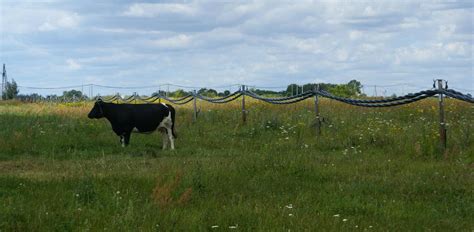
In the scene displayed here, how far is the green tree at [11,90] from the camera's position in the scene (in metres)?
57.5

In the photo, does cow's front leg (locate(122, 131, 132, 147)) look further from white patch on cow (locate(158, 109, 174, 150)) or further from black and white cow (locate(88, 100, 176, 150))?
white patch on cow (locate(158, 109, 174, 150))

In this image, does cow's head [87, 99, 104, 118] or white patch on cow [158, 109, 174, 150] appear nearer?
white patch on cow [158, 109, 174, 150]

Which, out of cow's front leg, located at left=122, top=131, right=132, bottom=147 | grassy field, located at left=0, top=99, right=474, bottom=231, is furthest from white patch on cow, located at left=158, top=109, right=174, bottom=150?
cow's front leg, located at left=122, top=131, right=132, bottom=147

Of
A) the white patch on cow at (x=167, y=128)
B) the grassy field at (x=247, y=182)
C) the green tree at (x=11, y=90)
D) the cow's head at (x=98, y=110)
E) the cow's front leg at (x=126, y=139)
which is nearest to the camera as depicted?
Result: the grassy field at (x=247, y=182)

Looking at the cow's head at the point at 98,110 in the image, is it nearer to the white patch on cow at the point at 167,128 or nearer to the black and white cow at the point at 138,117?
the black and white cow at the point at 138,117

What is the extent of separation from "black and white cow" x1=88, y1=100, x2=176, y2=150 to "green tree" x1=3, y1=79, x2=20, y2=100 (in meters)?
44.9

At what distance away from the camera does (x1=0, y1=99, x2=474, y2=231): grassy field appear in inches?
245

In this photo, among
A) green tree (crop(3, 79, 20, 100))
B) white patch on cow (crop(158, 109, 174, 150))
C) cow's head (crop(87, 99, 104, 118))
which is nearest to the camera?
white patch on cow (crop(158, 109, 174, 150))

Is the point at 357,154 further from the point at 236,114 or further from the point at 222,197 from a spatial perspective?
the point at 236,114

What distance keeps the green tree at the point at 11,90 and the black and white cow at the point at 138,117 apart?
4488 cm

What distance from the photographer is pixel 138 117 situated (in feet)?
51.0

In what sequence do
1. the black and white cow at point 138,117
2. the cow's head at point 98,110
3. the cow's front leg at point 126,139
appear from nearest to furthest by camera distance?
the cow's front leg at point 126,139
the black and white cow at point 138,117
the cow's head at point 98,110

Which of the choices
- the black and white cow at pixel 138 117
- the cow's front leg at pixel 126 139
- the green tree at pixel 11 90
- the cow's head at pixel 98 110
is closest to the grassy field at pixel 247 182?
the cow's front leg at pixel 126 139

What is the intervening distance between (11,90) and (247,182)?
5560 cm
